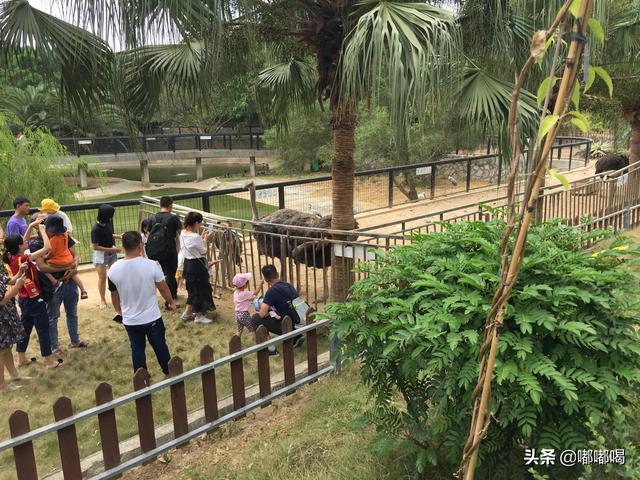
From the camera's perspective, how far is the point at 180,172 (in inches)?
1533

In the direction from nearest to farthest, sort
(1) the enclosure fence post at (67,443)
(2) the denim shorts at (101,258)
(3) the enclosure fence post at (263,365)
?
1. (1) the enclosure fence post at (67,443)
2. (3) the enclosure fence post at (263,365)
3. (2) the denim shorts at (101,258)

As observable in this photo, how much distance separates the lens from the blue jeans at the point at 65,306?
18.8 feet

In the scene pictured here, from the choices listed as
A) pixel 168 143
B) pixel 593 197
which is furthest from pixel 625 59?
pixel 168 143

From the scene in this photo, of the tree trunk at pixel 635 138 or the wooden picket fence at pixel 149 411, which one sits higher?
the tree trunk at pixel 635 138

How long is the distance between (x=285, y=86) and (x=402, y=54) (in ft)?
15.4

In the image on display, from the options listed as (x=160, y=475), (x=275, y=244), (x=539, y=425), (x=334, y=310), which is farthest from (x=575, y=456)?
(x=275, y=244)

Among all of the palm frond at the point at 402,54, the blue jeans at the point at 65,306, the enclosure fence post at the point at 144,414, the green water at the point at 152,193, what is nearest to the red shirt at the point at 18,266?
the blue jeans at the point at 65,306

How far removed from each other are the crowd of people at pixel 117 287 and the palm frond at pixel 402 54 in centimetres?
212

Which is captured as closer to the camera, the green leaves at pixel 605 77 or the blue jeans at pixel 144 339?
the green leaves at pixel 605 77

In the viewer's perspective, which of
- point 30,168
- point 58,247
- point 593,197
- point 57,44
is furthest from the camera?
point 30,168

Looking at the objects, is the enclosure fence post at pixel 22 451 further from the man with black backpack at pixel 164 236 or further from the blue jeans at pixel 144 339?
the man with black backpack at pixel 164 236

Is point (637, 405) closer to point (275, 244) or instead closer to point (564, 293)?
point (564, 293)

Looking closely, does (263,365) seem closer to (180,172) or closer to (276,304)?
(276,304)

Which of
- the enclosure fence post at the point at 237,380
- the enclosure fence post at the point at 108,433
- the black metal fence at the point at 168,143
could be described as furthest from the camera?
the black metal fence at the point at 168,143
